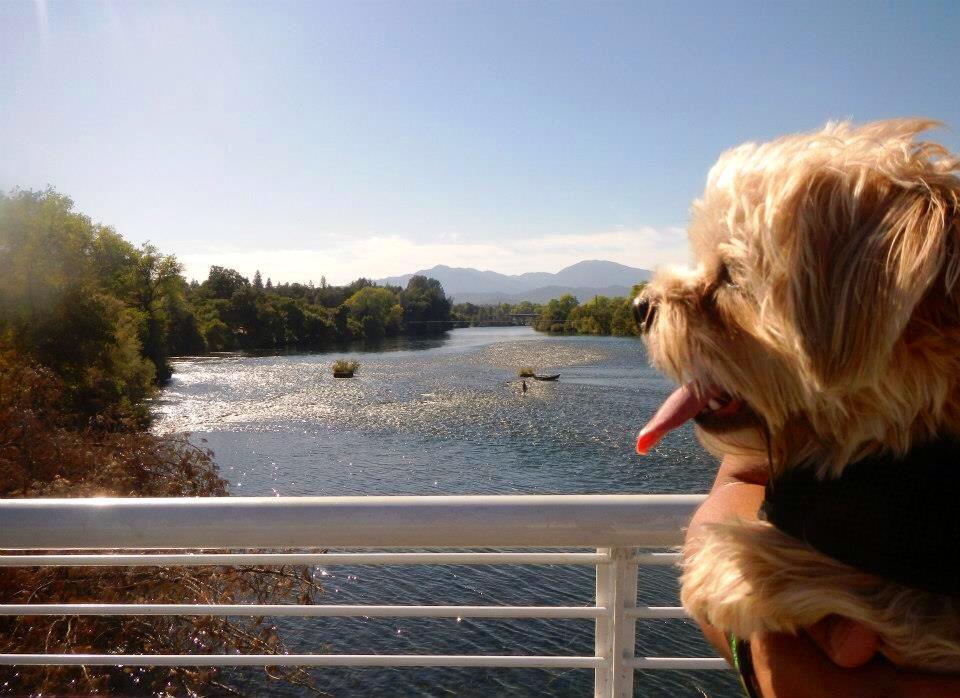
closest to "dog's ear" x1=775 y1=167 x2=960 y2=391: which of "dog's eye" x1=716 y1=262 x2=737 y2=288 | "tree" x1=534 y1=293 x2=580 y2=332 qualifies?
"dog's eye" x1=716 y1=262 x2=737 y2=288

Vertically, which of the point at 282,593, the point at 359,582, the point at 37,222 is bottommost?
the point at 359,582

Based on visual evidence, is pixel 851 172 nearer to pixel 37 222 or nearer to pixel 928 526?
pixel 928 526

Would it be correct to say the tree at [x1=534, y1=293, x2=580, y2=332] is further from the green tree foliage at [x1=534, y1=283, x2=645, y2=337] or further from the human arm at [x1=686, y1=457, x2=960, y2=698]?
the human arm at [x1=686, y1=457, x2=960, y2=698]

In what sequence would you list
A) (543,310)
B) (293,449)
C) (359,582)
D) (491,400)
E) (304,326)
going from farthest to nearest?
1. (543,310)
2. (304,326)
3. (491,400)
4. (293,449)
5. (359,582)

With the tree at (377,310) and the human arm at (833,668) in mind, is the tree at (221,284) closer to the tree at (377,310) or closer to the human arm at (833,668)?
the tree at (377,310)

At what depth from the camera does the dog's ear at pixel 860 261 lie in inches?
34.3

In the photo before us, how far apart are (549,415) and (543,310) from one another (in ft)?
186

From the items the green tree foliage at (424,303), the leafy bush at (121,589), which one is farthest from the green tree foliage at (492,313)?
the leafy bush at (121,589)

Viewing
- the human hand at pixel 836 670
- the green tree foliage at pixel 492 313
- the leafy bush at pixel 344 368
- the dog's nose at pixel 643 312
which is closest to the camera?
the human hand at pixel 836 670

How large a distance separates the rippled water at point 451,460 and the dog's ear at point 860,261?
0.47m

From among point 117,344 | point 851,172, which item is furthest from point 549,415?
point 851,172

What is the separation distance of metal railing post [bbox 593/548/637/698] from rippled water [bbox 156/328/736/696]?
544 millimetres

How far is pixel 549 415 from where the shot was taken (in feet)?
85.7

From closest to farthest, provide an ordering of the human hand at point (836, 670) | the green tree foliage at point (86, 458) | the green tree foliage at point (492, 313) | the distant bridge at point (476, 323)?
the human hand at point (836, 670)
the green tree foliage at point (86, 458)
the distant bridge at point (476, 323)
the green tree foliage at point (492, 313)
